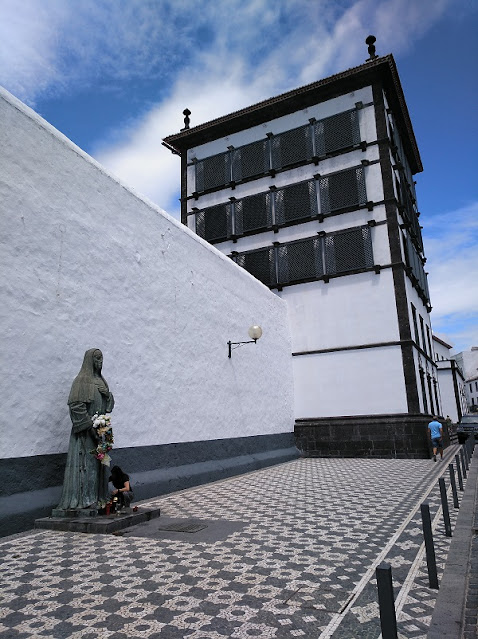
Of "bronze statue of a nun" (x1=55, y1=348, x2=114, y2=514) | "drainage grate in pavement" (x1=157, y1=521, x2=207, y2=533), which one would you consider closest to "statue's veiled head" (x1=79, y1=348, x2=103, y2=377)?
"bronze statue of a nun" (x1=55, y1=348, x2=114, y2=514)

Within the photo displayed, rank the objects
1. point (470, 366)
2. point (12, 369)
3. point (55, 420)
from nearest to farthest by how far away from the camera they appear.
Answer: point (12, 369)
point (55, 420)
point (470, 366)

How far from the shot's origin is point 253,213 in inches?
779

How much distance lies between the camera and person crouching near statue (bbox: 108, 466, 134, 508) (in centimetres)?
684

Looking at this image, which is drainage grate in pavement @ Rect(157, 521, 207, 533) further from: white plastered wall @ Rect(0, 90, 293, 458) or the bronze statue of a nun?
white plastered wall @ Rect(0, 90, 293, 458)

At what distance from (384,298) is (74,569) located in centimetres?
1442

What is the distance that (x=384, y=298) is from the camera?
16766mm

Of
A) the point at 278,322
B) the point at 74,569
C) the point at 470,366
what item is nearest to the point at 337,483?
the point at 74,569

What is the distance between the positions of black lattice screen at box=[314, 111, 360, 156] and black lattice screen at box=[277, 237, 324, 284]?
152 inches

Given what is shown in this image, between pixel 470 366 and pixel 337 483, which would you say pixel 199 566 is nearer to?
pixel 337 483

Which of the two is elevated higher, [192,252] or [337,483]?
[192,252]

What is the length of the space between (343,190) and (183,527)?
1513cm

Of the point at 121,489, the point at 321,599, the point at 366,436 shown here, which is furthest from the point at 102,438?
the point at 366,436

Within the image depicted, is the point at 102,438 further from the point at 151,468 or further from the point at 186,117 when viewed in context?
the point at 186,117

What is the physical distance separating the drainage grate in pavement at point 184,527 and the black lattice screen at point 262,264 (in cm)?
1340
